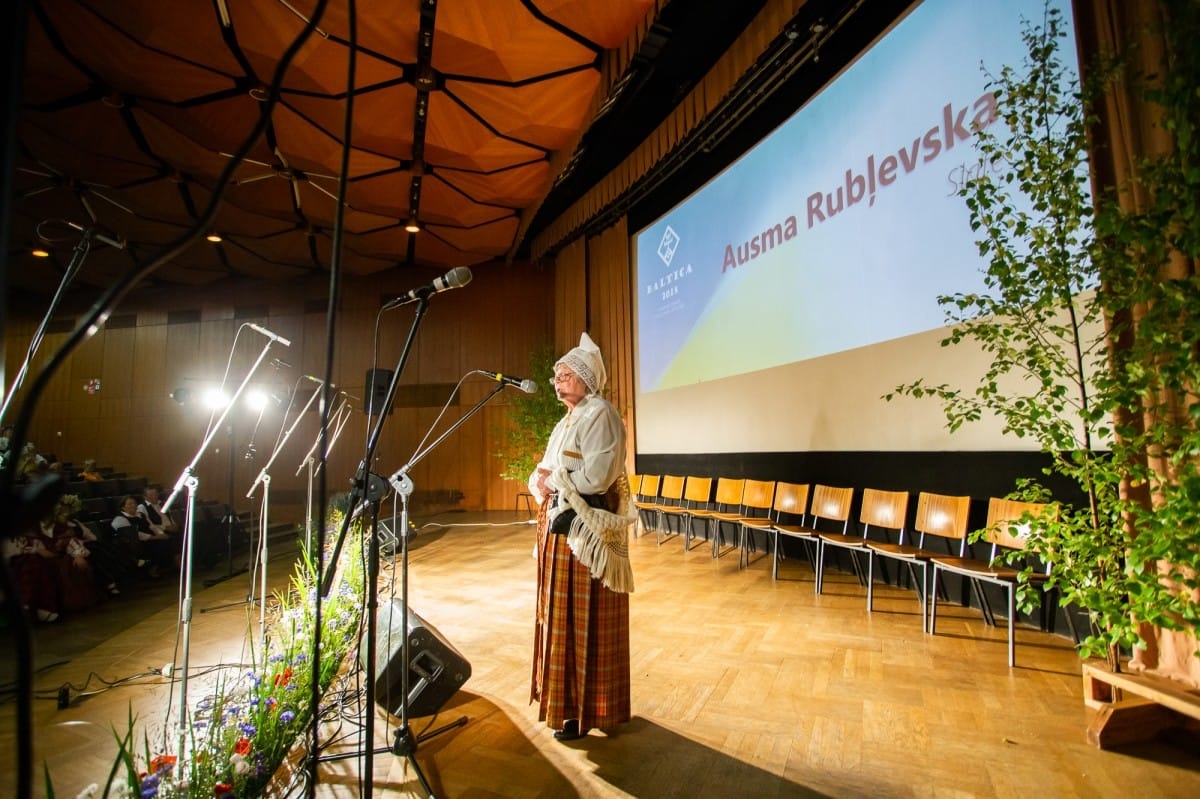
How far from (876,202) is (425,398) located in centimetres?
792

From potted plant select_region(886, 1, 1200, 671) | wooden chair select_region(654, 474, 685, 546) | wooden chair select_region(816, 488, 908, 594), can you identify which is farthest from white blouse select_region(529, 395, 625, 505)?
wooden chair select_region(654, 474, 685, 546)

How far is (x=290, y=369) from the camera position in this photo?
10062mm

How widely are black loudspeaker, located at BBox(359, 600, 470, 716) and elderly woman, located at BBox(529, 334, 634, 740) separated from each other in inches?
14.6

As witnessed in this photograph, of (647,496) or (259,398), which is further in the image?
(647,496)

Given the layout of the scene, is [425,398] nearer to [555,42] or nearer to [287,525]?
[287,525]

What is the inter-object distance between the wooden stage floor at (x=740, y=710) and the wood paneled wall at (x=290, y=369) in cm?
585

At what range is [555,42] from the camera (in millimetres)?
4285

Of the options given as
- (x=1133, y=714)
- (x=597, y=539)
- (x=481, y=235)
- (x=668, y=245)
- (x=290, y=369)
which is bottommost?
(x=1133, y=714)

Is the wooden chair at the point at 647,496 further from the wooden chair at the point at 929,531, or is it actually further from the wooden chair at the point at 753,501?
the wooden chair at the point at 929,531

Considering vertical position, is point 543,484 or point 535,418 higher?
point 535,418

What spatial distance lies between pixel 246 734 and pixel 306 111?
5197 mm

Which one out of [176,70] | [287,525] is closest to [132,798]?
[176,70]

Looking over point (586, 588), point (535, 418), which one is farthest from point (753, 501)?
point (535, 418)

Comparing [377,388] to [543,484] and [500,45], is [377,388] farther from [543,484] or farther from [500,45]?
[500,45]
